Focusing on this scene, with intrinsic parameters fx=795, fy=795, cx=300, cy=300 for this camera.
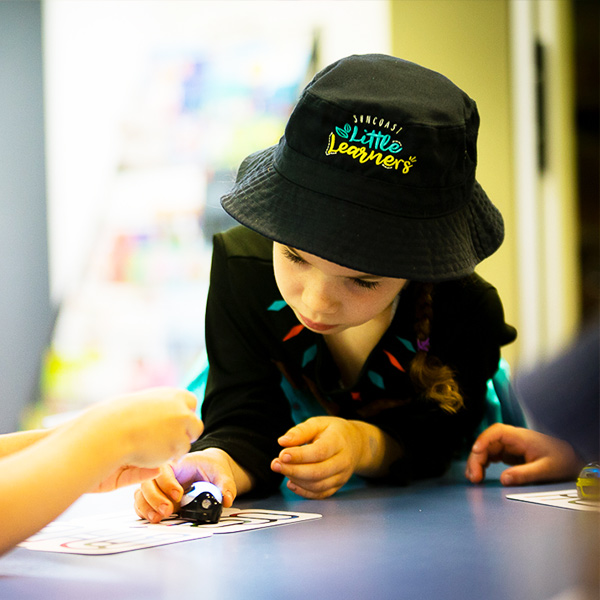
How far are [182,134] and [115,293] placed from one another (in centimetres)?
47

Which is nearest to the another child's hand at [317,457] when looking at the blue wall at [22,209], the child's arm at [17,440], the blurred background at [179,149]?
the child's arm at [17,440]

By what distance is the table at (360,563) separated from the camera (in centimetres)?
42

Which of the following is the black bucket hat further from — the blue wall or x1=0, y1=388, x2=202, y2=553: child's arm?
the blue wall

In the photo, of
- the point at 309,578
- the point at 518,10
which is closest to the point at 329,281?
the point at 309,578

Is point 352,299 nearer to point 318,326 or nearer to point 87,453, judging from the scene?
point 318,326

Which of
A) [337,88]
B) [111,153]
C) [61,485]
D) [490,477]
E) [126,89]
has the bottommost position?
[490,477]

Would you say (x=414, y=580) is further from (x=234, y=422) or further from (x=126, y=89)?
(x=126, y=89)

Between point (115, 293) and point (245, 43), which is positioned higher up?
point (245, 43)

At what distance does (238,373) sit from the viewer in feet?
2.82

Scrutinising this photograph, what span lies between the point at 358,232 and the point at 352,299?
0.09 metres

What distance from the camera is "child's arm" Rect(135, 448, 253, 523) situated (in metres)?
0.62

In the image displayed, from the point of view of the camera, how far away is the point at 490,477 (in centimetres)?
88

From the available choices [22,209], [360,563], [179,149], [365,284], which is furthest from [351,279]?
[22,209]

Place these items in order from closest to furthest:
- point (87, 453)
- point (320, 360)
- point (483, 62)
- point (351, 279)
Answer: point (87, 453) < point (351, 279) < point (320, 360) < point (483, 62)
